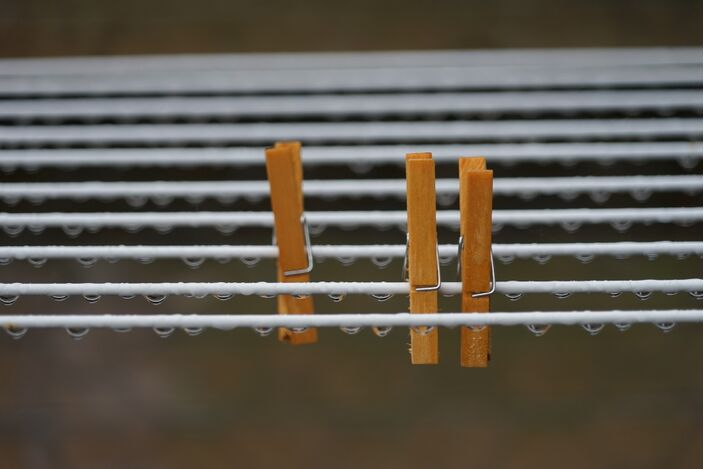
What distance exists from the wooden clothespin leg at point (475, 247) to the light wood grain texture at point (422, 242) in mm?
52

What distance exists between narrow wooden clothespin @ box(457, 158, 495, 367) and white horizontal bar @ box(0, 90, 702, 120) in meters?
0.75

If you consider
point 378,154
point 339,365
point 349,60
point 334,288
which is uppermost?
point 349,60

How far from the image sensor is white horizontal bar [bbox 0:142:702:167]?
1.46m

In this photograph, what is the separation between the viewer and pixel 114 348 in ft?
6.26

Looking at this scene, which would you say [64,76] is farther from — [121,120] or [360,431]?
[360,431]

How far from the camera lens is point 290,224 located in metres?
1.01

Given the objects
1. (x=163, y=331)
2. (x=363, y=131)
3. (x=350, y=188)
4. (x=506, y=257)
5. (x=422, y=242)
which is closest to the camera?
(x=422, y=242)

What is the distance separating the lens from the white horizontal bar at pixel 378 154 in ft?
4.79

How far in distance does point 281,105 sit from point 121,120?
1.64 feet

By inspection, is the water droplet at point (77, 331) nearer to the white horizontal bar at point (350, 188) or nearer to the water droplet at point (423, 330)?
the white horizontal bar at point (350, 188)

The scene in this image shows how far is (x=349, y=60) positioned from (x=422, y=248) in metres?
1.02

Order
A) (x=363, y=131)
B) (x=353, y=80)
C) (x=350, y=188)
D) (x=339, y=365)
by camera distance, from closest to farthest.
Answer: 1. (x=350, y=188)
2. (x=363, y=131)
3. (x=353, y=80)
4. (x=339, y=365)

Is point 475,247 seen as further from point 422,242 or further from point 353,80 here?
point 353,80

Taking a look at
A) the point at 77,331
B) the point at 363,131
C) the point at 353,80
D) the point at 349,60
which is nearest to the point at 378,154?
the point at 363,131
